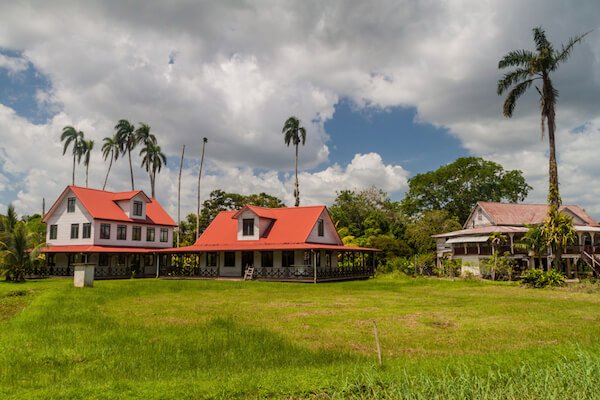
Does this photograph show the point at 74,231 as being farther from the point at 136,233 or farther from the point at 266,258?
the point at 266,258

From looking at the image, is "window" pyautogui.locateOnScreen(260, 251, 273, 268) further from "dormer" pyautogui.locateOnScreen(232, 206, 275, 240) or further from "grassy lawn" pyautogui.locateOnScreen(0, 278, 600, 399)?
"grassy lawn" pyautogui.locateOnScreen(0, 278, 600, 399)

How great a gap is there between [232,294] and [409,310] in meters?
10.1

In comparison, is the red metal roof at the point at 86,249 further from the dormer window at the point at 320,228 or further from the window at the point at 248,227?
the dormer window at the point at 320,228

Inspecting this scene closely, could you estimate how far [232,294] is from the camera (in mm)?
23359


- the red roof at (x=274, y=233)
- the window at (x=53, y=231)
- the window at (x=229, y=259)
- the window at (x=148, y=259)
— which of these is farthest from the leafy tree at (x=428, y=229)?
the window at (x=53, y=231)

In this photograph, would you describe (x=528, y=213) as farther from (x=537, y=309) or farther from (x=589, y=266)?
(x=537, y=309)

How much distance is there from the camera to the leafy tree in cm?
5147

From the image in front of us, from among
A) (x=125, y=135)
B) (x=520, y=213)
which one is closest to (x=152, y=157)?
(x=125, y=135)

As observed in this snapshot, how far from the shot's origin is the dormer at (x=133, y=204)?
42.4 metres

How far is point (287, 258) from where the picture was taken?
35.5 metres

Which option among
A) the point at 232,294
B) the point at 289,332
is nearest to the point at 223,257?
the point at 232,294

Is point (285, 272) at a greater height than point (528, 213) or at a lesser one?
lesser

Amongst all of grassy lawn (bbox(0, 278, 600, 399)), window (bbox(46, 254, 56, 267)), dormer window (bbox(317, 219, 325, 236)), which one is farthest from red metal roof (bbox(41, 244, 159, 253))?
grassy lawn (bbox(0, 278, 600, 399))

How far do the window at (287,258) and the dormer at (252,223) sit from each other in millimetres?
3008
